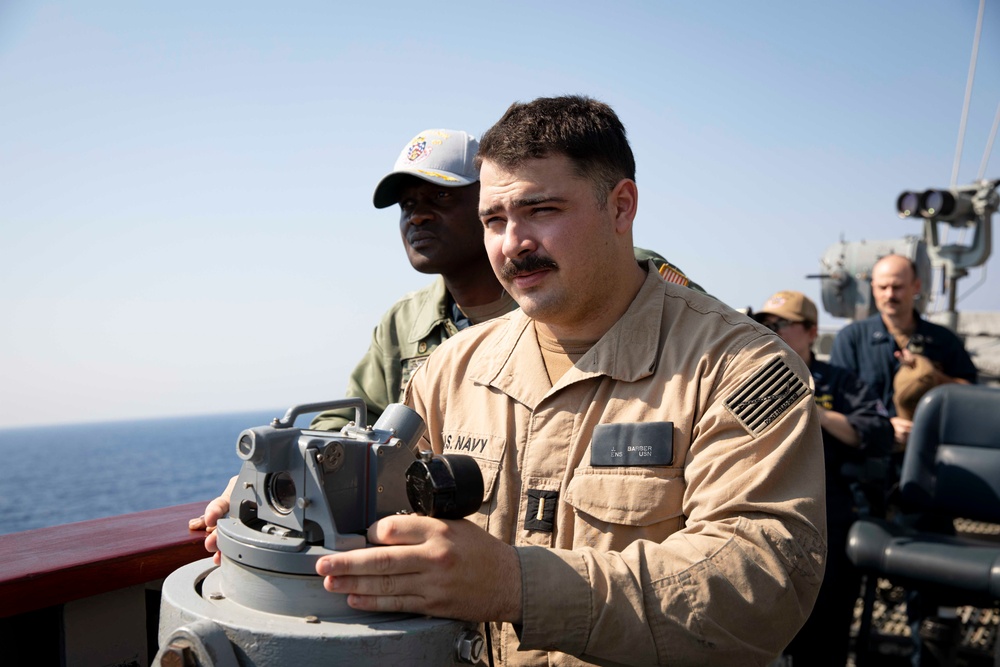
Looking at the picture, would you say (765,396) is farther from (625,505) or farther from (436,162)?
(436,162)

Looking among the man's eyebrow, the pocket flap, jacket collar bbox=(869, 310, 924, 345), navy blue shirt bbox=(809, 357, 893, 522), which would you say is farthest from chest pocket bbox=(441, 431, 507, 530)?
jacket collar bbox=(869, 310, 924, 345)

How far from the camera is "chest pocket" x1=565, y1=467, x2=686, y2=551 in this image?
174cm

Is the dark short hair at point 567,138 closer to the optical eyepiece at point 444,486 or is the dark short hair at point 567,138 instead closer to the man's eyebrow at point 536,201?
the man's eyebrow at point 536,201

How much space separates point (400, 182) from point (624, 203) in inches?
53.4

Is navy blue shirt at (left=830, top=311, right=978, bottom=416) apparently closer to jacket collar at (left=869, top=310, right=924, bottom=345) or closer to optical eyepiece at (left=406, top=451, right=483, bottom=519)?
jacket collar at (left=869, top=310, right=924, bottom=345)

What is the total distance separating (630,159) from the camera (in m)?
2.12

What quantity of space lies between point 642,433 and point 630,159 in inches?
29.7

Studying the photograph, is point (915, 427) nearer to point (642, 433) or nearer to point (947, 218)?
point (642, 433)

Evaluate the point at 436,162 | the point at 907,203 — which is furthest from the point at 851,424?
the point at 907,203

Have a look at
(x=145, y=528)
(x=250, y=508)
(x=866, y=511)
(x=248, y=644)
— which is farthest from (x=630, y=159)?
(x=866, y=511)

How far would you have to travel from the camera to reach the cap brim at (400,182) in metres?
3.03

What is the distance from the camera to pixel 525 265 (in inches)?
76.7

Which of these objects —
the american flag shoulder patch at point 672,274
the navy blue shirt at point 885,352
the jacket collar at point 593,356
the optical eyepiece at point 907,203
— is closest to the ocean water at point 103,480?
the optical eyepiece at point 907,203

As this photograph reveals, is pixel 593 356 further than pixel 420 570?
Yes
